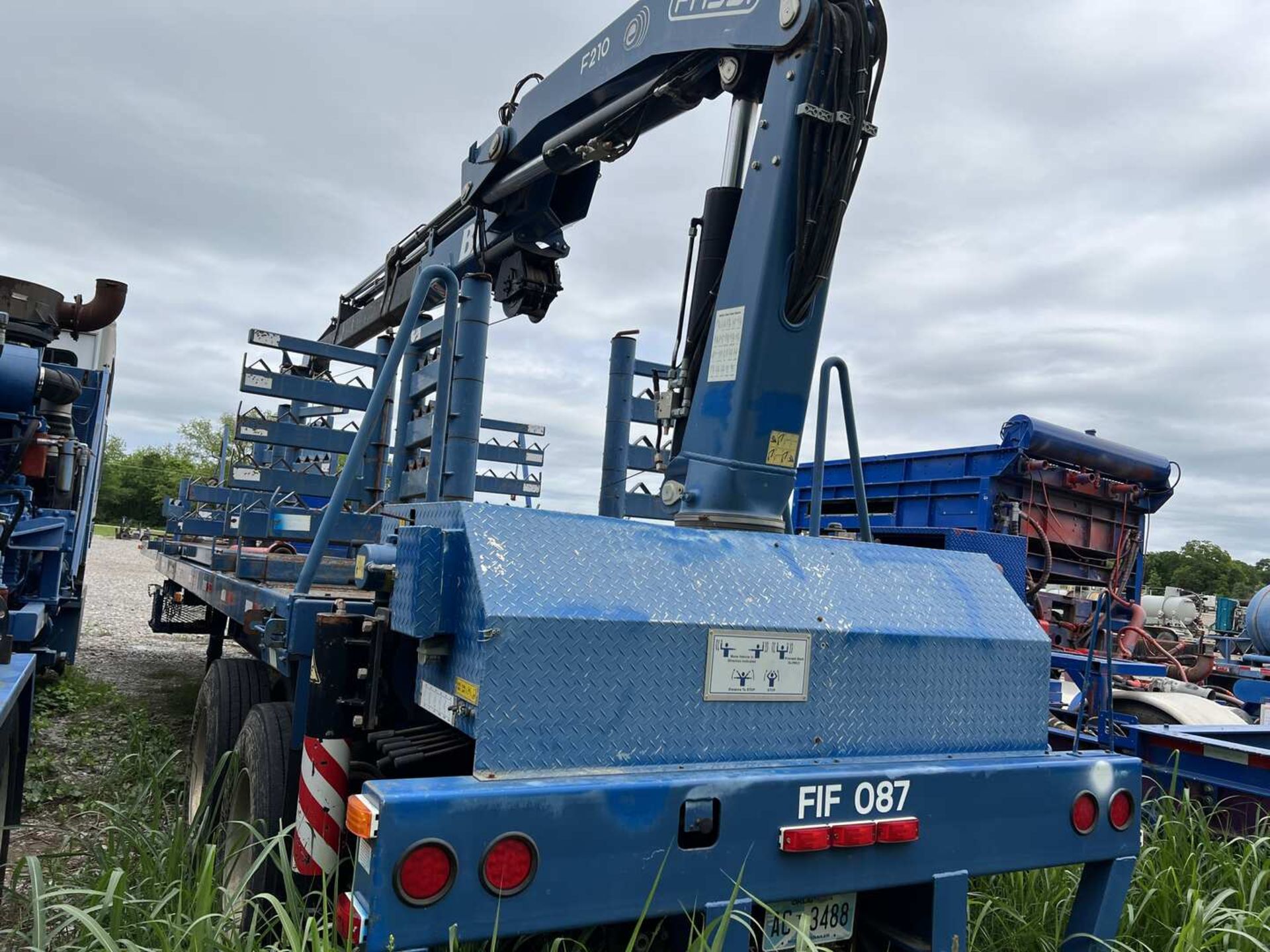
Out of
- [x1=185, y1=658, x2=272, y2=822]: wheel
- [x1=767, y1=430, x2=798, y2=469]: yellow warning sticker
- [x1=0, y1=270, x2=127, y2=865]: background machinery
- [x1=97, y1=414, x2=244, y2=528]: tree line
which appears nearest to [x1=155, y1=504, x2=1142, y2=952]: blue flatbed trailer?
[x1=767, y1=430, x2=798, y2=469]: yellow warning sticker

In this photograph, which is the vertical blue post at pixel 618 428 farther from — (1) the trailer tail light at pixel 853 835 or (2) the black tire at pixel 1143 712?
(2) the black tire at pixel 1143 712

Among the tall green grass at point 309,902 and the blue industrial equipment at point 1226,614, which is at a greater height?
the blue industrial equipment at point 1226,614

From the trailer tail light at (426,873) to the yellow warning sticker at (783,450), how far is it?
207cm

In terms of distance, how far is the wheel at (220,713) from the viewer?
430 cm

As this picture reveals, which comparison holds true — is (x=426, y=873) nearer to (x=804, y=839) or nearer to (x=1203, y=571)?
(x=804, y=839)

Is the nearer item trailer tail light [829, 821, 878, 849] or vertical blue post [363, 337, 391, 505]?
trailer tail light [829, 821, 878, 849]

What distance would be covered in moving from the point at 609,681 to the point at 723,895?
2.06 feet

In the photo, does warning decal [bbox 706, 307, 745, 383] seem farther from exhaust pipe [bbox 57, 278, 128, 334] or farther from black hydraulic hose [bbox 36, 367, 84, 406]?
exhaust pipe [bbox 57, 278, 128, 334]

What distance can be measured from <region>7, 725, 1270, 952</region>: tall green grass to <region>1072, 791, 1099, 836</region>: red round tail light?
446mm

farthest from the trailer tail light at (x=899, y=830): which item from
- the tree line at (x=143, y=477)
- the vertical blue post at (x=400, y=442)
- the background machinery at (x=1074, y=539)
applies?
the tree line at (x=143, y=477)

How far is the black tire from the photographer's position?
6.86 metres

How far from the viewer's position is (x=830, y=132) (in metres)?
3.78

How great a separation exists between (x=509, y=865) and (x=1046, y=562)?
9.61m

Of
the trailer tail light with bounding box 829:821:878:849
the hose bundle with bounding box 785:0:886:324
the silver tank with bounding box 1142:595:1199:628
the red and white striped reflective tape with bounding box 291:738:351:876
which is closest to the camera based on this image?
the trailer tail light with bounding box 829:821:878:849
